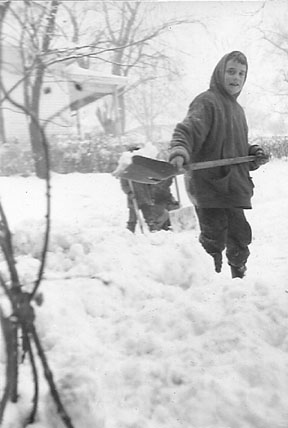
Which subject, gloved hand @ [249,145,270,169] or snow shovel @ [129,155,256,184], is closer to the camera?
snow shovel @ [129,155,256,184]

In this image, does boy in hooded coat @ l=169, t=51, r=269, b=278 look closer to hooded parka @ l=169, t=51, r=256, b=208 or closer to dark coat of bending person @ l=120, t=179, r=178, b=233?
hooded parka @ l=169, t=51, r=256, b=208

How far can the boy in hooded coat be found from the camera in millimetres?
2922

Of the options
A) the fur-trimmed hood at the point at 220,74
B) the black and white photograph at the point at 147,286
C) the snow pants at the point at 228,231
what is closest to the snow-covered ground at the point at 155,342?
the black and white photograph at the point at 147,286

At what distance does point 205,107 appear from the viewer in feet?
9.64

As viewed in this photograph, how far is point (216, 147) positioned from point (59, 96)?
3625 mm

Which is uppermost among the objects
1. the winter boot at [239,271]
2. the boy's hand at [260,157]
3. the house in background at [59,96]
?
the house in background at [59,96]

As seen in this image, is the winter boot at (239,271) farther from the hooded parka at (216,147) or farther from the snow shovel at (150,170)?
the snow shovel at (150,170)

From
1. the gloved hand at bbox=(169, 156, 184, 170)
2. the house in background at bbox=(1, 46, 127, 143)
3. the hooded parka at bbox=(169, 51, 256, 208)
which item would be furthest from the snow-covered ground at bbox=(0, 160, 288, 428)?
the gloved hand at bbox=(169, 156, 184, 170)

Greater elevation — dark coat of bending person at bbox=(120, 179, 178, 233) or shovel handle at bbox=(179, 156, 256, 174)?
shovel handle at bbox=(179, 156, 256, 174)

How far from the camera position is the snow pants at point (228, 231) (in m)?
3.03

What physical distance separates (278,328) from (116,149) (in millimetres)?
11631

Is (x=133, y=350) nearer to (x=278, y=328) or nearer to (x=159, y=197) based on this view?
(x=278, y=328)

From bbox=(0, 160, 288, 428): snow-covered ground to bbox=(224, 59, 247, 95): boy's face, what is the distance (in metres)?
1.10

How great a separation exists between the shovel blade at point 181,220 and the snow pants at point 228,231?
8.60ft
